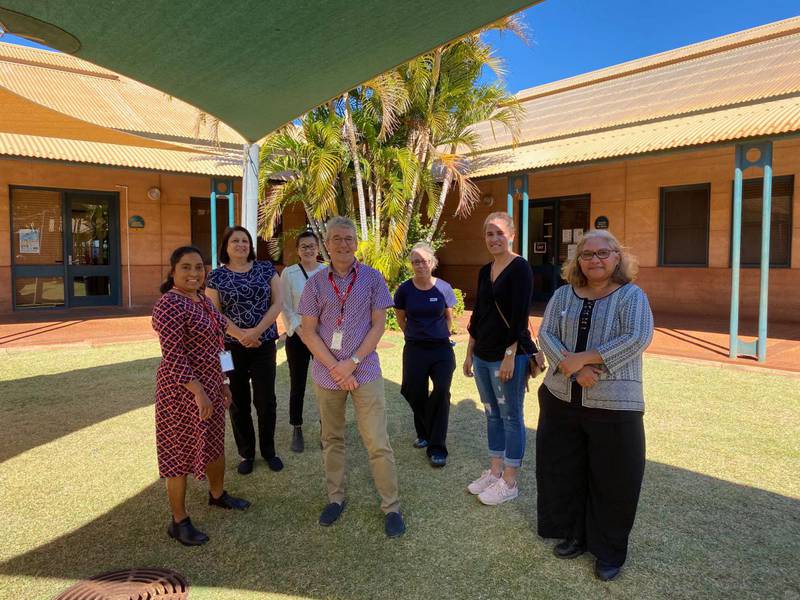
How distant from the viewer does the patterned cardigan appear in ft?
8.15

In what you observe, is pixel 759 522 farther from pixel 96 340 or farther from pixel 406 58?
pixel 96 340

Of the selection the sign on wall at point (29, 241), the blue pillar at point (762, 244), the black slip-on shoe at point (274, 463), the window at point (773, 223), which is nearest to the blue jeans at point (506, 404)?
the black slip-on shoe at point (274, 463)

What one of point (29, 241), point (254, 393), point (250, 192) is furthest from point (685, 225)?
point (29, 241)

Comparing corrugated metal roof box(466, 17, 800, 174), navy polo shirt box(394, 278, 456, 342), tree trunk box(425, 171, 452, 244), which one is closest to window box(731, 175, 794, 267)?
corrugated metal roof box(466, 17, 800, 174)

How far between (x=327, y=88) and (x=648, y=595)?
3.34 m

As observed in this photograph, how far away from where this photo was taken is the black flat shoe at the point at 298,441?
4.37 metres

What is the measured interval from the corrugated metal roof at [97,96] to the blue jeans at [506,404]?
10682 millimetres

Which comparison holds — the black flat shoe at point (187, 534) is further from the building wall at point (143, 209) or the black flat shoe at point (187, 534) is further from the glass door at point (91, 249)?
the glass door at point (91, 249)

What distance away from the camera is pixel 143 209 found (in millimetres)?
13383

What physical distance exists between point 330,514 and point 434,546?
652 millimetres

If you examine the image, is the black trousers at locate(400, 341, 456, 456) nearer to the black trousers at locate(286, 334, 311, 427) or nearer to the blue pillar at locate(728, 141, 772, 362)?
the black trousers at locate(286, 334, 311, 427)

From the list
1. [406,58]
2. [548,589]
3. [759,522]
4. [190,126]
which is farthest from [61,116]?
[190,126]

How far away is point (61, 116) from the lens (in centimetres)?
574

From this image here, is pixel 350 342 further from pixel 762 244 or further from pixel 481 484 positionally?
pixel 762 244
